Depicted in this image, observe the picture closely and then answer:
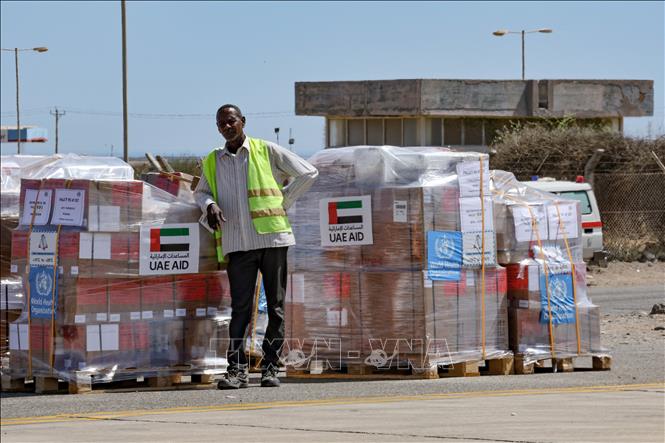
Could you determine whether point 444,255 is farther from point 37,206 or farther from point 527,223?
point 37,206

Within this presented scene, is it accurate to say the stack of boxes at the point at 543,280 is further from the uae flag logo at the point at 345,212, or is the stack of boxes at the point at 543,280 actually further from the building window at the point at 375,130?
the building window at the point at 375,130

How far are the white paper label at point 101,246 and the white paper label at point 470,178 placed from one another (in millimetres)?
3002

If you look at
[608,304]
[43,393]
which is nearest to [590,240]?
[608,304]

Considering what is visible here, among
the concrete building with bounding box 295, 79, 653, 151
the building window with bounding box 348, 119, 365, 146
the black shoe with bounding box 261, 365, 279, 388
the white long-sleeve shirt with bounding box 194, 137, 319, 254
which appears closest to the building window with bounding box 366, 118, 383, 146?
the concrete building with bounding box 295, 79, 653, 151

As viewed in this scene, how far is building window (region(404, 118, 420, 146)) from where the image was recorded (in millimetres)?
51344

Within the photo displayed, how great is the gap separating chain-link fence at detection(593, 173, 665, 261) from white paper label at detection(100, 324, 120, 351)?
19.8 metres

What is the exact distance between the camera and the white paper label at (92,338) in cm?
1019

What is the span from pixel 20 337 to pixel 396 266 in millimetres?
3113

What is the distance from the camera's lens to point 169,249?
10547 millimetres

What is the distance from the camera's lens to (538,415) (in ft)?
28.1

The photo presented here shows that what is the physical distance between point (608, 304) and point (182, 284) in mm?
10433

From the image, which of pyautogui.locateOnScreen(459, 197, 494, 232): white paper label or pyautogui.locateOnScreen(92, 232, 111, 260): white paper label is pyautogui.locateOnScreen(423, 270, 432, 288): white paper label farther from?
→ pyautogui.locateOnScreen(92, 232, 111, 260): white paper label

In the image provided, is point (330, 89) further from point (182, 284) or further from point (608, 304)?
point (182, 284)

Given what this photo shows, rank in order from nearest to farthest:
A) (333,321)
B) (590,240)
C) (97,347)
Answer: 1. (97,347)
2. (333,321)
3. (590,240)
